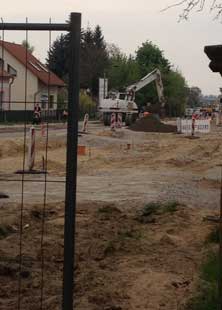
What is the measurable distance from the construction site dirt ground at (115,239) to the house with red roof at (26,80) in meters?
1.07

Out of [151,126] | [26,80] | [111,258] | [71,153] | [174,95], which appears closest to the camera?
[71,153]

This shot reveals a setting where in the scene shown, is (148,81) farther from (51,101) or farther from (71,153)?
(71,153)

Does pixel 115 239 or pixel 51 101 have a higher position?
pixel 51 101

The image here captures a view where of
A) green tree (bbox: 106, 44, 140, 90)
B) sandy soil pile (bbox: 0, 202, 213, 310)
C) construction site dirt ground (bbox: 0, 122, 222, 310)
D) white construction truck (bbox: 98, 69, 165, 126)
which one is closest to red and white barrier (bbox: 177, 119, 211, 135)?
white construction truck (bbox: 98, 69, 165, 126)

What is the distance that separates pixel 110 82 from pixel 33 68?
94.7 m

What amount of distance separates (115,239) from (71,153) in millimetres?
5213

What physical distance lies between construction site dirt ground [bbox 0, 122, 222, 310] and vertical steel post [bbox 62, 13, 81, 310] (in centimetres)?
153

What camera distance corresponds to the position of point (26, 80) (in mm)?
5578

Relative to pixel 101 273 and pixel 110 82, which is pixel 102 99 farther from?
pixel 101 273

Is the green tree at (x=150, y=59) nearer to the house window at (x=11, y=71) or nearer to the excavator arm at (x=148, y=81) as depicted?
the excavator arm at (x=148, y=81)

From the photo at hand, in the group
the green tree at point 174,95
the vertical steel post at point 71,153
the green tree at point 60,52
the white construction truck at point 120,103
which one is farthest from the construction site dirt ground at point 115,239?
the green tree at point 174,95

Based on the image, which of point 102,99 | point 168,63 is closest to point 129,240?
point 102,99

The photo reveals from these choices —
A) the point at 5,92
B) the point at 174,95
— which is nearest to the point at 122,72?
the point at 174,95

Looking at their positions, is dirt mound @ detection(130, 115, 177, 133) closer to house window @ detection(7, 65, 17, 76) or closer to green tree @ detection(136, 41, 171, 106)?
house window @ detection(7, 65, 17, 76)
